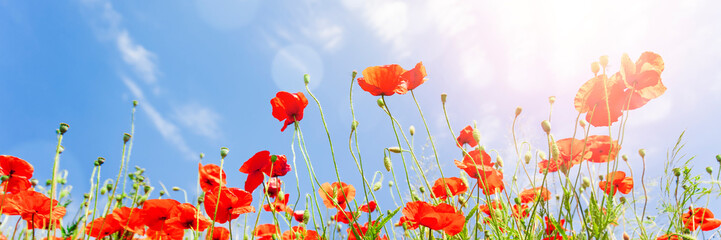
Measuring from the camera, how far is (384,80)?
1501mm

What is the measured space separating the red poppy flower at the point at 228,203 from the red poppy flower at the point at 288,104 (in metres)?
0.34

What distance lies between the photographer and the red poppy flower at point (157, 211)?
5.54 feet

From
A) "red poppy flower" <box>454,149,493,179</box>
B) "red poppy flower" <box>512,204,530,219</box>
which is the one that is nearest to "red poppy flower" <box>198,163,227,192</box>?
"red poppy flower" <box>454,149,493,179</box>

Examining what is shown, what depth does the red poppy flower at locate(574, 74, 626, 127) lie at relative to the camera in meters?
1.43

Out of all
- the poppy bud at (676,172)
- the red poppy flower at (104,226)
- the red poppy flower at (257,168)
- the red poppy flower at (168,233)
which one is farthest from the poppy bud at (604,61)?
the red poppy flower at (104,226)

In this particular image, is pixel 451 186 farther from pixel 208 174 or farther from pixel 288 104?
pixel 208 174

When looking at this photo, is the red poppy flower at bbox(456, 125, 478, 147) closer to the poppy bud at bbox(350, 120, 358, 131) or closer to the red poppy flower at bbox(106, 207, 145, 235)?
the poppy bud at bbox(350, 120, 358, 131)

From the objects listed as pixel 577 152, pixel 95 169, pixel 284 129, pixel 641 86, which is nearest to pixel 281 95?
pixel 284 129

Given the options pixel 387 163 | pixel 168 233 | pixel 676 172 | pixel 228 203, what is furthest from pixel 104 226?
pixel 676 172

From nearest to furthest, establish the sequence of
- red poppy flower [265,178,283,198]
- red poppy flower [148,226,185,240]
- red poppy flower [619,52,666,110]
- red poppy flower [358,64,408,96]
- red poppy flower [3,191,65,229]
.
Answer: red poppy flower [619,52,666,110], red poppy flower [358,64,408,96], red poppy flower [3,191,65,229], red poppy flower [148,226,185,240], red poppy flower [265,178,283,198]

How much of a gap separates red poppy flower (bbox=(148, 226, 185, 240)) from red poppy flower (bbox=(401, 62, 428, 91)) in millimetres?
1222

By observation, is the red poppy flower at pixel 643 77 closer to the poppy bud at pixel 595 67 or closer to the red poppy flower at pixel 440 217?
the poppy bud at pixel 595 67

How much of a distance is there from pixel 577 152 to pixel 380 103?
785mm

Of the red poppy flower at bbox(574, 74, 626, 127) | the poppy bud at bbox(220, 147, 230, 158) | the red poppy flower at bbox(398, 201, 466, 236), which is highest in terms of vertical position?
the red poppy flower at bbox(574, 74, 626, 127)
